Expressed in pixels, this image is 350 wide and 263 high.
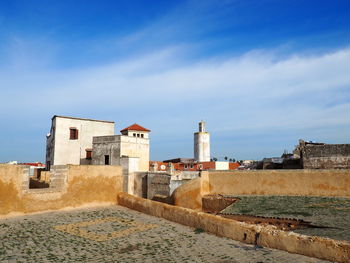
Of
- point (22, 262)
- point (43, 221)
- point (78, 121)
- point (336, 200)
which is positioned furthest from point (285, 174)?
point (78, 121)

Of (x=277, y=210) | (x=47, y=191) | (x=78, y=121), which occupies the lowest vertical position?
(x=277, y=210)

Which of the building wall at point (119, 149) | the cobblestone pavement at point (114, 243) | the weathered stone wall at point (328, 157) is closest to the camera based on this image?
the cobblestone pavement at point (114, 243)

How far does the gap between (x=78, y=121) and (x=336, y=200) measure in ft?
89.1

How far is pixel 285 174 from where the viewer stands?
1598 centimetres

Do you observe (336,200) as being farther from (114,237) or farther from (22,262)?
(22,262)

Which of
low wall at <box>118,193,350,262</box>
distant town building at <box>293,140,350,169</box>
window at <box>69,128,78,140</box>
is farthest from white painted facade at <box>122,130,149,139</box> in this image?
low wall at <box>118,193,350,262</box>

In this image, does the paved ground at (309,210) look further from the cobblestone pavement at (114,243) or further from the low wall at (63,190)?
the low wall at (63,190)

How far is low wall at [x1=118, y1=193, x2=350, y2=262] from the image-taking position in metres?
5.62

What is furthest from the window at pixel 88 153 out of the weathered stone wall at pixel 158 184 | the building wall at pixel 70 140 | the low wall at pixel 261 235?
the low wall at pixel 261 235

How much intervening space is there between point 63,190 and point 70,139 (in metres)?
23.6

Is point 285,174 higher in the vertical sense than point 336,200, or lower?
higher

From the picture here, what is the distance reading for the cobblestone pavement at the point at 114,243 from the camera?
19.1ft

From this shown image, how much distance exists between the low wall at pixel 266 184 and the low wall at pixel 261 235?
7004 mm

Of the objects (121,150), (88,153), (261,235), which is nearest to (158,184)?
(121,150)
